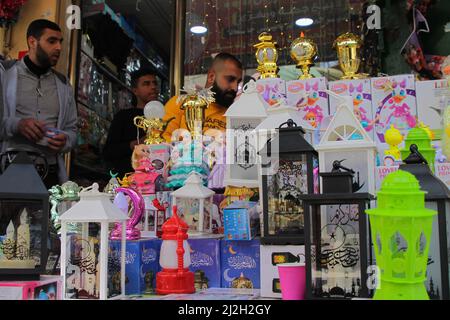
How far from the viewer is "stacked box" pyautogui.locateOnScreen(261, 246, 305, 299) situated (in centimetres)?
153

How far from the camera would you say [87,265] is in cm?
154

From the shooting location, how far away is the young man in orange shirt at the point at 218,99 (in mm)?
2672

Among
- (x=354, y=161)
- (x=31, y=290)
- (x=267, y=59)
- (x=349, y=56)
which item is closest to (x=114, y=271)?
(x=31, y=290)

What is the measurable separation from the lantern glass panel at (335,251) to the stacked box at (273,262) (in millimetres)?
189

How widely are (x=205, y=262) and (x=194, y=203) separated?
283 millimetres

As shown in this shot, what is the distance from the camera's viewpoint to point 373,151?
1.52 metres

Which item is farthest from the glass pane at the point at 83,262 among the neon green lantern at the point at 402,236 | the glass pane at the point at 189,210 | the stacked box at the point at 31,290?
the neon green lantern at the point at 402,236

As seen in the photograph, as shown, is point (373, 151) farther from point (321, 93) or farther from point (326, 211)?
point (321, 93)

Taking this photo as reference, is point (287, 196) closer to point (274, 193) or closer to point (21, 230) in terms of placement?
point (274, 193)

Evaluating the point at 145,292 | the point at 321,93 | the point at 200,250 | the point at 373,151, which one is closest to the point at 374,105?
the point at 321,93

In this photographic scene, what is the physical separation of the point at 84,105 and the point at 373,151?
3.41m

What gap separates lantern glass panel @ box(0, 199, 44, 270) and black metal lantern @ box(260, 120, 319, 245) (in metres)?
0.69

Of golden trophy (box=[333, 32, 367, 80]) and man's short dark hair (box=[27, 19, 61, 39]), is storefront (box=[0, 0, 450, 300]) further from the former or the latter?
man's short dark hair (box=[27, 19, 61, 39])
